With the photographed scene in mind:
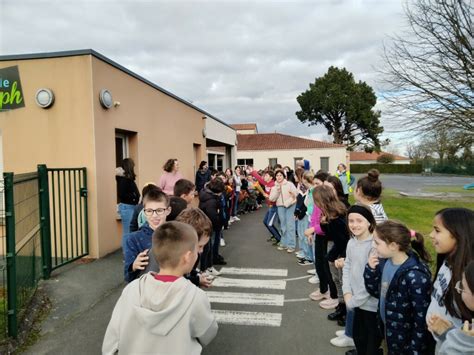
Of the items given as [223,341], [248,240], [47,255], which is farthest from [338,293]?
[248,240]

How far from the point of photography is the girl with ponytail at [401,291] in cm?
247

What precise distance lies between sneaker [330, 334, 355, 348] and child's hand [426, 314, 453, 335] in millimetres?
1544

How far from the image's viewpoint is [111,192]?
7141 mm

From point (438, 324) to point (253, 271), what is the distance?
4351mm

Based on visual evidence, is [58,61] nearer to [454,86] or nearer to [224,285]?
[224,285]

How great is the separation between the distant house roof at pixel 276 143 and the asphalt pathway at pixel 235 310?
117 feet

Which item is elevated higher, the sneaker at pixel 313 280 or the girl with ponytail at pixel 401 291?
the girl with ponytail at pixel 401 291

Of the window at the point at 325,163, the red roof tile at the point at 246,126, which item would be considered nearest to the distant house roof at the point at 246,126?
the red roof tile at the point at 246,126

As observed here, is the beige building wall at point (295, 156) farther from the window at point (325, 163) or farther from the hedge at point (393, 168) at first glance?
the hedge at point (393, 168)

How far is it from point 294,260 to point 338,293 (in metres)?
2.78

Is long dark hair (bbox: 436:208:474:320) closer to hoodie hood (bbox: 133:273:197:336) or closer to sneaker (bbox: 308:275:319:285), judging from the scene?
hoodie hood (bbox: 133:273:197:336)

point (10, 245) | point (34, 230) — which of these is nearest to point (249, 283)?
point (34, 230)

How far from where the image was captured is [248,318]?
4.28m

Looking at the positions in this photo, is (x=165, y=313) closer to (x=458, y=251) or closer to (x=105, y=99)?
(x=458, y=251)
